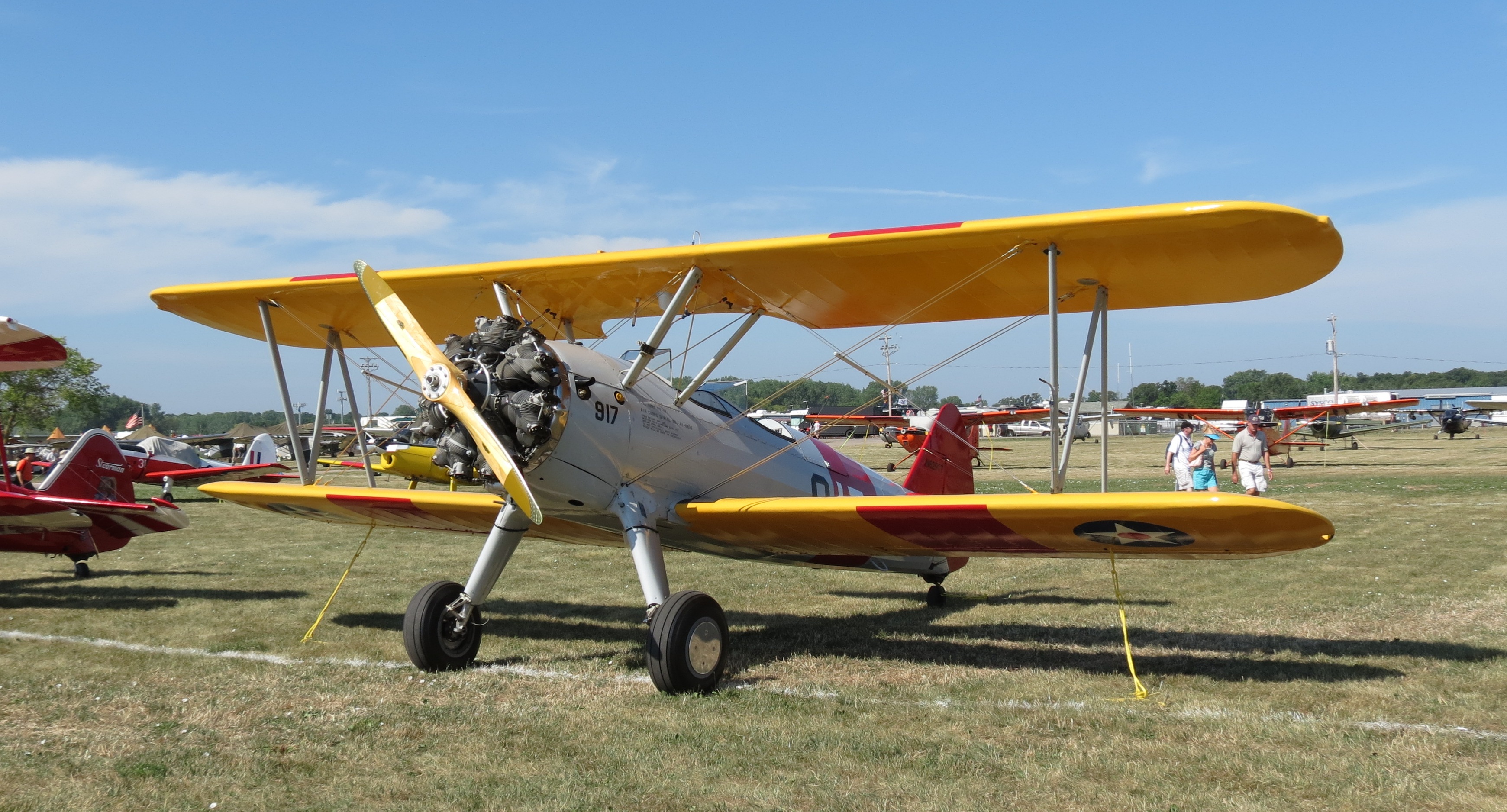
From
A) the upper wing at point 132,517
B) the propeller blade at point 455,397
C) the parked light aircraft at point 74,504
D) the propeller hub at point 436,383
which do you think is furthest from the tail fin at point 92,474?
the propeller hub at point 436,383

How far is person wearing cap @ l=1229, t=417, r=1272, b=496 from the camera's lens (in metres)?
12.0

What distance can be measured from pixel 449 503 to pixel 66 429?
127 m

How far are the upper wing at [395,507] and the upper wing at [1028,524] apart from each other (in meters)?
1.41

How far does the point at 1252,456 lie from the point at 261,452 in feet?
85.9

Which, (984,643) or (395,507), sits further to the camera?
(395,507)

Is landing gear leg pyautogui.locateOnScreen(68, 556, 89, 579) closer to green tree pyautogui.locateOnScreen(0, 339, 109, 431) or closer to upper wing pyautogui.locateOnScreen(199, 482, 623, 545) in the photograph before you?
upper wing pyautogui.locateOnScreen(199, 482, 623, 545)

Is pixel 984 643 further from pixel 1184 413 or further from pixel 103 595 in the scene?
pixel 1184 413

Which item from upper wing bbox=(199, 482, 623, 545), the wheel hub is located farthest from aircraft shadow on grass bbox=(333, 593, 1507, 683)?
upper wing bbox=(199, 482, 623, 545)

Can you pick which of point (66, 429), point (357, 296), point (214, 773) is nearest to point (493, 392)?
point (214, 773)

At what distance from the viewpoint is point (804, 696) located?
556 centimetres

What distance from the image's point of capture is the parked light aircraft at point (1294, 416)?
26250 millimetres

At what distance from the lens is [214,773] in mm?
4133

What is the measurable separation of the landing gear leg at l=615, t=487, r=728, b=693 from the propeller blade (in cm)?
79

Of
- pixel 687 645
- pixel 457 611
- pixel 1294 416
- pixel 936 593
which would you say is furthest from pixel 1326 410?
pixel 457 611
